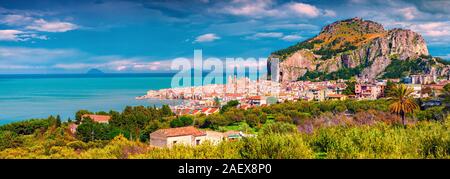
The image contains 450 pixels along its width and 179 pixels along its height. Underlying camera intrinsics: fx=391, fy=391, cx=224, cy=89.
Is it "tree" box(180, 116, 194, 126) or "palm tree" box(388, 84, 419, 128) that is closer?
"palm tree" box(388, 84, 419, 128)

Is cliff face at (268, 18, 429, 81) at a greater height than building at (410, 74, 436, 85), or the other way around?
cliff face at (268, 18, 429, 81)

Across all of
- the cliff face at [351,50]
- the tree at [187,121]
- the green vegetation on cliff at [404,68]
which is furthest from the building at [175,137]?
the cliff face at [351,50]

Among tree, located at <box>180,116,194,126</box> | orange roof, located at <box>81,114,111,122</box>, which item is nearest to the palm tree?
tree, located at <box>180,116,194,126</box>

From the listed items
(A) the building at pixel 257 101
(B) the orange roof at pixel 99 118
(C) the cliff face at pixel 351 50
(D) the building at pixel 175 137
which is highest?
(C) the cliff face at pixel 351 50

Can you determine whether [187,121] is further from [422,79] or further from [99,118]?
[422,79]

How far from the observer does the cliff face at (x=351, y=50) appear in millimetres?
72588

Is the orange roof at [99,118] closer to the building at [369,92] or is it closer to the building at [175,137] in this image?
the building at [175,137]

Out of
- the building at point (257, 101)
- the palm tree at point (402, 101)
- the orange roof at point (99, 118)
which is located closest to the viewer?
the palm tree at point (402, 101)

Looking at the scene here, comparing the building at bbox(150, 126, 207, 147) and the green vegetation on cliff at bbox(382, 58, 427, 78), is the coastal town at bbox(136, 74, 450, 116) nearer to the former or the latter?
the green vegetation on cliff at bbox(382, 58, 427, 78)

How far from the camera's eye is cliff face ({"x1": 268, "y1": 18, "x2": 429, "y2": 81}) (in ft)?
238

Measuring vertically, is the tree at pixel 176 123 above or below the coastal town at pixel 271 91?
below

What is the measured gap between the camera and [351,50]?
79.2 m

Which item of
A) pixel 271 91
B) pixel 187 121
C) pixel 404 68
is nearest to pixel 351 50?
pixel 404 68
